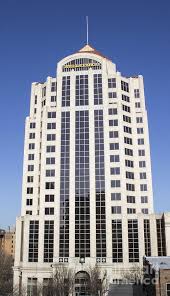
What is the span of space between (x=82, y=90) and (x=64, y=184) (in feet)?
94.8

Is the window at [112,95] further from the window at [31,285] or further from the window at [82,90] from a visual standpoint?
the window at [31,285]

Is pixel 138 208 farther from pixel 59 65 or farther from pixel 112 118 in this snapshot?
pixel 59 65

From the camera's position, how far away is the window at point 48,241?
310 ft

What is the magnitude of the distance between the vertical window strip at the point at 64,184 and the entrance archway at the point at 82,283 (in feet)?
19.8

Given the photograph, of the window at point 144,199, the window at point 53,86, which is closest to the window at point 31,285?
the window at point 144,199

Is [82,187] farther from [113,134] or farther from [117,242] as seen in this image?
[113,134]

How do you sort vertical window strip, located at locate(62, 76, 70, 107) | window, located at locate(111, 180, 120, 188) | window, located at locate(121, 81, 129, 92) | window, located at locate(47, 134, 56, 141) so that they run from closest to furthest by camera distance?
window, located at locate(111, 180, 120, 188) → window, located at locate(47, 134, 56, 141) → vertical window strip, located at locate(62, 76, 70, 107) → window, located at locate(121, 81, 129, 92)

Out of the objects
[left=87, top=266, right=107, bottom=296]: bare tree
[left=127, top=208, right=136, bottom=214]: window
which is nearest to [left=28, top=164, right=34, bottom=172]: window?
[left=127, top=208, right=136, bottom=214]: window

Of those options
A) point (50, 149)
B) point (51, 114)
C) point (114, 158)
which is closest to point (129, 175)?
point (114, 158)

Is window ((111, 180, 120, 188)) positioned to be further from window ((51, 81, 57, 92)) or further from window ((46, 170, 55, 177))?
window ((51, 81, 57, 92))

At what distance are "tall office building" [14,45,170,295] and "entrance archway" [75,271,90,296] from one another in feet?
6.62

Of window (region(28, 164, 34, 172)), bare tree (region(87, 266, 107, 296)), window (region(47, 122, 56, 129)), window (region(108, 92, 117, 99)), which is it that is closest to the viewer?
bare tree (region(87, 266, 107, 296))

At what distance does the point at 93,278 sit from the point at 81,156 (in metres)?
32.8

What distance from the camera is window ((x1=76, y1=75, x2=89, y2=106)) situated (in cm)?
10769
